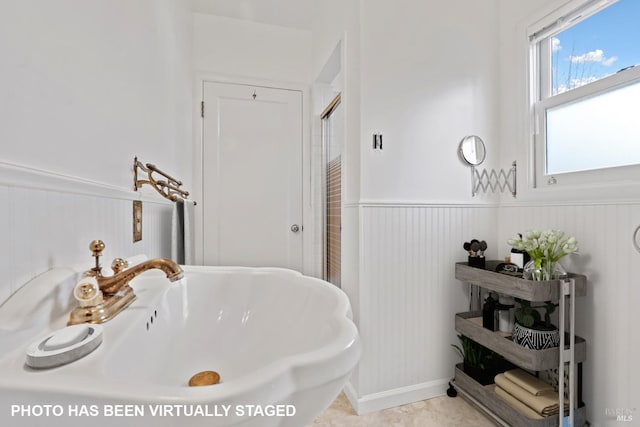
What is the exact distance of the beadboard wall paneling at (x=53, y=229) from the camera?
1.55 feet

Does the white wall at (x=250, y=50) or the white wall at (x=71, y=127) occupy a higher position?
the white wall at (x=250, y=50)

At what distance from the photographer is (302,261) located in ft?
7.73

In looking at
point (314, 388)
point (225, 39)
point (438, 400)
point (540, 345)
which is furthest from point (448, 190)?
point (225, 39)

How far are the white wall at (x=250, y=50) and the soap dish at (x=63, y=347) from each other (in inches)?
87.6

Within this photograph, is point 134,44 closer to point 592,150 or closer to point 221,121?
point 221,121

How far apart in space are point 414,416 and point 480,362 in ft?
1.55

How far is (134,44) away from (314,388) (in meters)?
1.22

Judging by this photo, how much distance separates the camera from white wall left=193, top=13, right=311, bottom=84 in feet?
7.18

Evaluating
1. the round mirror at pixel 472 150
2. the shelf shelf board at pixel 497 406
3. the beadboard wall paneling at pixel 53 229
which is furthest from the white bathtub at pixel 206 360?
the round mirror at pixel 472 150

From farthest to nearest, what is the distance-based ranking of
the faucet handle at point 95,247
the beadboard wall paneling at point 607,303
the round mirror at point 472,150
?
the round mirror at point 472,150
the beadboard wall paneling at point 607,303
the faucet handle at point 95,247

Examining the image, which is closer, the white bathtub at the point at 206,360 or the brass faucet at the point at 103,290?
the white bathtub at the point at 206,360

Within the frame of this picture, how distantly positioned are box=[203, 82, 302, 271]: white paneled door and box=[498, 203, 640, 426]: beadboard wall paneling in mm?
1732

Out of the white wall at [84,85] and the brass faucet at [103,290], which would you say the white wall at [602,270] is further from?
the white wall at [84,85]

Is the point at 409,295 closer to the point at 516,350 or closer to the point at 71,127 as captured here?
the point at 516,350
